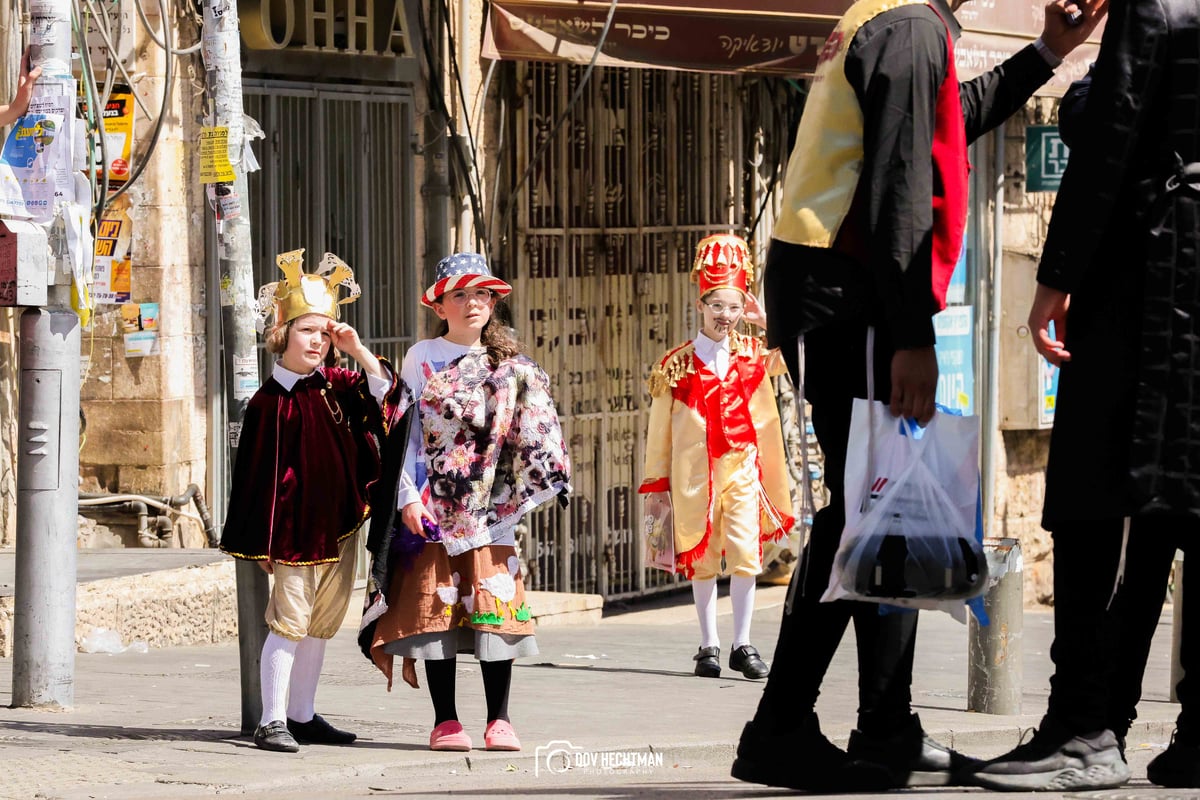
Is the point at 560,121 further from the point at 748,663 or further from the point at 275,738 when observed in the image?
the point at 275,738

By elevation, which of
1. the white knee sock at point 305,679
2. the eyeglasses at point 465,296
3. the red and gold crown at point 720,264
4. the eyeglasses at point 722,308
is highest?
the red and gold crown at point 720,264

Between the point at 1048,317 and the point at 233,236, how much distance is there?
3321 millimetres

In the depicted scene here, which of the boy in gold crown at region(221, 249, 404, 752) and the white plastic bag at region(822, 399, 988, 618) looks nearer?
the white plastic bag at region(822, 399, 988, 618)

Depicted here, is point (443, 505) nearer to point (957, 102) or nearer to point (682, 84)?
point (957, 102)

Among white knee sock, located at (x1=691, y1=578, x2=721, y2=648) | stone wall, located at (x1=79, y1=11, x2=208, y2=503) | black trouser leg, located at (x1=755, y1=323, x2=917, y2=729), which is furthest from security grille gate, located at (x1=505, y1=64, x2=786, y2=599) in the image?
black trouser leg, located at (x1=755, y1=323, x2=917, y2=729)

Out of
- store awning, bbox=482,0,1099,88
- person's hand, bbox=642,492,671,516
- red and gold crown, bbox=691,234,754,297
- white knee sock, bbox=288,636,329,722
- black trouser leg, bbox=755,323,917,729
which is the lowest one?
white knee sock, bbox=288,636,329,722

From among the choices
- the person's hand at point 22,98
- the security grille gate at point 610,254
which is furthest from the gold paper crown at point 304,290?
the security grille gate at point 610,254

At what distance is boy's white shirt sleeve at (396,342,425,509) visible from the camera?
22.5 feet

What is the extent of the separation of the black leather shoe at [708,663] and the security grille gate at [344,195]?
291cm

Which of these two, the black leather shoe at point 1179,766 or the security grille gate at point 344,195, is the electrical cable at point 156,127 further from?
the black leather shoe at point 1179,766

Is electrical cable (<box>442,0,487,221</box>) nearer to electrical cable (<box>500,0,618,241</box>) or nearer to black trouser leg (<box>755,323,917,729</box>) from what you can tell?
electrical cable (<box>500,0,618,241</box>)

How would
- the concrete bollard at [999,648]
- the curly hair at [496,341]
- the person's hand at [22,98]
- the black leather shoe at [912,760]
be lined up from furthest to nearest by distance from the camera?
the concrete bollard at [999,648], the person's hand at [22,98], the curly hair at [496,341], the black leather shoe at [912,760]

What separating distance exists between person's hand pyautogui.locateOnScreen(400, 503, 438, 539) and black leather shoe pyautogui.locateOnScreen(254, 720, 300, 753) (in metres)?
0.73

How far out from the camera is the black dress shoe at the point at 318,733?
6.96m
